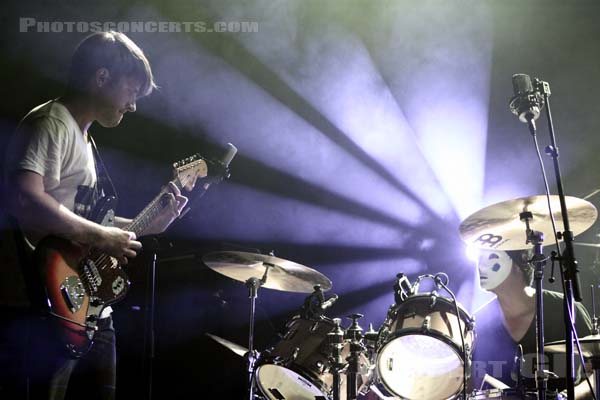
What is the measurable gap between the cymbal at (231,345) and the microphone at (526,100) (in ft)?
7.83

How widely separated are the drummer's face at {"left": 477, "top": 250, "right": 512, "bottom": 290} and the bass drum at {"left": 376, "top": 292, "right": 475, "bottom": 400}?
62cm

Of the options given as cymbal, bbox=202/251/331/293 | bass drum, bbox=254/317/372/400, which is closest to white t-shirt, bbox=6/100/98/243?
cymbal, bbox=202/251/331/293

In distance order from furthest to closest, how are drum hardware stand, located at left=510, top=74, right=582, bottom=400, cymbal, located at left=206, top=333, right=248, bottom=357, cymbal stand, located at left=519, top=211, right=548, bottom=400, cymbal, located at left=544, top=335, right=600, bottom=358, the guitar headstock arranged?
cymbal, located at left=206, top=333, right=248, bottom=357 < the guitar headstock < cymbal, located at left=544, top=335, right=600, bottom=358 < cymbal stand, located at left=519, top=211, right=548, bottom=400 < drum hardware stand, located at left=510, top=74, right=582, bottom=400

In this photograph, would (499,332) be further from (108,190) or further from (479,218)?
(108,190)

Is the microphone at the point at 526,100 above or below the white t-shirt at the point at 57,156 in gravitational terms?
above

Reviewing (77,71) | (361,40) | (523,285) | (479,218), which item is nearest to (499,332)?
(523,285)

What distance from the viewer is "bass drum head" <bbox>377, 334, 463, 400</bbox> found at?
3.36 meters

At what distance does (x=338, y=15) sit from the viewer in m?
4.79

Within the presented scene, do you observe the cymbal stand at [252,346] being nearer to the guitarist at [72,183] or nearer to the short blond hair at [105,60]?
the guitarist at [72,183]

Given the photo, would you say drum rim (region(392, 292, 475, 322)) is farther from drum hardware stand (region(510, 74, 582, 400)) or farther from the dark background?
the dark background

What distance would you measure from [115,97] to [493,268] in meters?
2.58

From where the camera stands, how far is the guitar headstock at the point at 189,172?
3.11 m

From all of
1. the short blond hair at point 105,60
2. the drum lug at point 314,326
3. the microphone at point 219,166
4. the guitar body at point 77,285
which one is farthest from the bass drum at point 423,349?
the short blond hair at point 105,60

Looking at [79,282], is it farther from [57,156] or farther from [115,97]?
[115,97]
